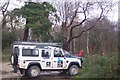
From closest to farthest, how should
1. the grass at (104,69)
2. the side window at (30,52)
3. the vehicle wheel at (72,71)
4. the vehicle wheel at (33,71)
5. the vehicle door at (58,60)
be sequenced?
1. the grass at (104,69)
2. the side window at (30,52)
3. the vehicle wheel at (33,71)
4. the vehicle door at (58,60)
5. the vehicle wheel at (72,71)

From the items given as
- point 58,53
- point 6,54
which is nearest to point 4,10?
point 6,54

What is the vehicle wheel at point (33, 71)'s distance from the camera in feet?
47.7

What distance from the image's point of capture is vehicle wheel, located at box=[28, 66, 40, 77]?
14.5 m

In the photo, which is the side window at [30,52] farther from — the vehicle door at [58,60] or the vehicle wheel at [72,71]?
the vehicle wheel at [72,71]

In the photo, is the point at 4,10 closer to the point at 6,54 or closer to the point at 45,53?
the point at 6,54

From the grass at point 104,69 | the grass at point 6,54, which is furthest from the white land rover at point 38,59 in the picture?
the grass at point 6,54

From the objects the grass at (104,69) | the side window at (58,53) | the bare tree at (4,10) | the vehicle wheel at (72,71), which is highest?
the bare tree at (4,10)

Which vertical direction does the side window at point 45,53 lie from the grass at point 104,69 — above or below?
above

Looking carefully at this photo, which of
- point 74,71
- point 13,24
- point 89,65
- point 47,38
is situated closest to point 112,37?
point 47,38

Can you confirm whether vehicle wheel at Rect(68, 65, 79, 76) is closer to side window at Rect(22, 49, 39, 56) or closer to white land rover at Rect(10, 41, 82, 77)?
white land rover at Rect(10, 41, 82, 77)

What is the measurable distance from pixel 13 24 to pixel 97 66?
27.0m

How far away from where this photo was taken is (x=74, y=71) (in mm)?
15289

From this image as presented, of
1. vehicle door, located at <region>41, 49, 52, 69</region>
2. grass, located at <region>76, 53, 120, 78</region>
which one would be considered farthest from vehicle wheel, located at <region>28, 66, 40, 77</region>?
grass, located at <region>76, 53, 120, 78</region>

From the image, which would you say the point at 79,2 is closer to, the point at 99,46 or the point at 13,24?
the point at 99,46
